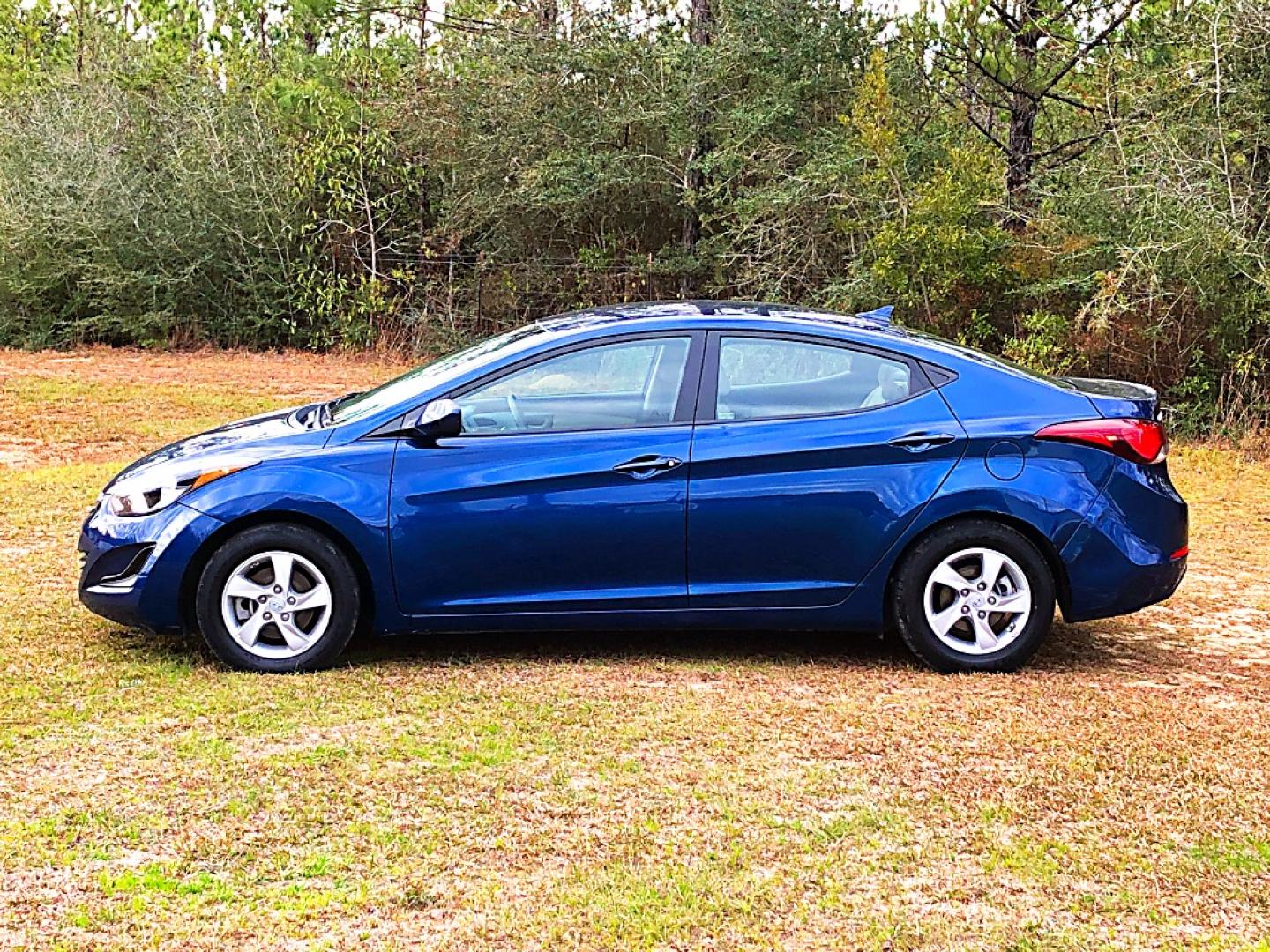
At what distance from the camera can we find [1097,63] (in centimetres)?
1461

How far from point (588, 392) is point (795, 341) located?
868 mm

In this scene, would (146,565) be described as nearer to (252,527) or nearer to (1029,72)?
(252,527)

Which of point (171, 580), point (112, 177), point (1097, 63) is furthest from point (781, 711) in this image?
point (112, 177)

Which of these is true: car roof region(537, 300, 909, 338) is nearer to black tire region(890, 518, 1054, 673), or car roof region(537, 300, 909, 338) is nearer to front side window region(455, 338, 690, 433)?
front side window region(455, 338, 690, 433)

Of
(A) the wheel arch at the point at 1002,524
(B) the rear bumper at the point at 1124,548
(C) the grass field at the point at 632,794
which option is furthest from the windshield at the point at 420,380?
Result: (B) the rear bumper at the point at 1124,548

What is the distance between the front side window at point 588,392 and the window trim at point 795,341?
106 millimetres

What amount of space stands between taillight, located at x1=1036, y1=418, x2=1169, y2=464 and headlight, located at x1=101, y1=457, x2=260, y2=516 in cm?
315

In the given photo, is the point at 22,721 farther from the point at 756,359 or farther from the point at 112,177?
the point at 112,177

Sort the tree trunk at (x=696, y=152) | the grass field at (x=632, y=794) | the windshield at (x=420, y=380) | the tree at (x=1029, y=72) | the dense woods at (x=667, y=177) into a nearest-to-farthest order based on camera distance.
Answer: the grass field at (x=632, y=794)
the windshield at (x=420, y=380)
the dense woods at (x=667, y=177)
the tree at (x=1029, y=72)
the tree trunk at (x=696, y=152)

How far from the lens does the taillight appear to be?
5.81 metres

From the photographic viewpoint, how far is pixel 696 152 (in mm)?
18531

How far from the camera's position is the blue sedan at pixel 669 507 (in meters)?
5.60

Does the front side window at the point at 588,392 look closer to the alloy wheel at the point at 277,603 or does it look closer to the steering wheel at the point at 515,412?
the steering wheel at the point at 515,412

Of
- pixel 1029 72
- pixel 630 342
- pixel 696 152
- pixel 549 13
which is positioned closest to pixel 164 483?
pixel 630 342
